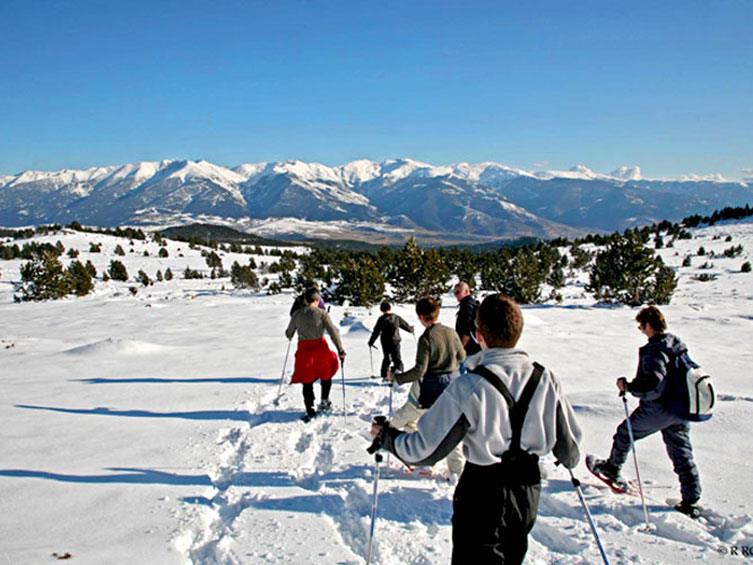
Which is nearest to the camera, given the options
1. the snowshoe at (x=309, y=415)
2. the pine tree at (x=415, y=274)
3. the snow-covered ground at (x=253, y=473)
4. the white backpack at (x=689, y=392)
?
the snow-covered ground at (x=253, y=473)

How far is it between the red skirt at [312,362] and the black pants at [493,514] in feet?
17.5

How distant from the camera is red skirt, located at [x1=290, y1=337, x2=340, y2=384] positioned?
7867 mm

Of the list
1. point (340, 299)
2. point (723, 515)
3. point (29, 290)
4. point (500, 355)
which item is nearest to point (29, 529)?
point (500, 355)

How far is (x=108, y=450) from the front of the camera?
6734mm

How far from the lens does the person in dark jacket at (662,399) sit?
189 inches

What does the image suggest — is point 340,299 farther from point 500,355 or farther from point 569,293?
point 500,355

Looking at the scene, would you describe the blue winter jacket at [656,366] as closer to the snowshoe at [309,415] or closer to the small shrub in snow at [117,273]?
the snowshoe at [309,415]

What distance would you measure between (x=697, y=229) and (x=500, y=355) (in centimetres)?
8592

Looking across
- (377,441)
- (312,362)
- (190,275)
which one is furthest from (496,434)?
(190,275)

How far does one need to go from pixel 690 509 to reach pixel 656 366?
1644 mm

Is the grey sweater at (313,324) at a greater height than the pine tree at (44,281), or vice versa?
the grey sweater at (313,324)

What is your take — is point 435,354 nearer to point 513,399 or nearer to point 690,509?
point 513,399

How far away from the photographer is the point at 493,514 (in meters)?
2.71

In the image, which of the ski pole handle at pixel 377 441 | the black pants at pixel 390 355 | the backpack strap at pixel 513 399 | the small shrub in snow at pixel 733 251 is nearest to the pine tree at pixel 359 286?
the black pants at pixel 390 355
